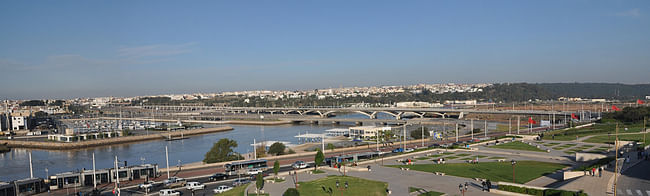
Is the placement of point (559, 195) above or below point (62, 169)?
above

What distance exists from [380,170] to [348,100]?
339 ft

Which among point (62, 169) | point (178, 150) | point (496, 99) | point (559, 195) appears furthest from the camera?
point (496, 99)

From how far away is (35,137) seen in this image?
52781 mm

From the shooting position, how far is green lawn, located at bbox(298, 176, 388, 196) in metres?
13.7

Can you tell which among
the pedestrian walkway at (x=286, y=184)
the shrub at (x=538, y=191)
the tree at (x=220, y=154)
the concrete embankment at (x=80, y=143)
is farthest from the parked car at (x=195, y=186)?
the concrete embankment at (x=80, y=143)

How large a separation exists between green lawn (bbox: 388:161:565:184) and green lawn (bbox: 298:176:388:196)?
133 inches

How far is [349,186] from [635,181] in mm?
7805

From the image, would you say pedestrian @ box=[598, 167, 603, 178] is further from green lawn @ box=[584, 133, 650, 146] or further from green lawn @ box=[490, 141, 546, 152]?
green lawn @ box=[584, 133, 650, 146]

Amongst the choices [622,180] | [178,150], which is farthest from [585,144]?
[178,150]

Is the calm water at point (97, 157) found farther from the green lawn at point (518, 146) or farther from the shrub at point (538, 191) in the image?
the shrub at point (538, 191)

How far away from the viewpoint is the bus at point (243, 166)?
20.0 meters

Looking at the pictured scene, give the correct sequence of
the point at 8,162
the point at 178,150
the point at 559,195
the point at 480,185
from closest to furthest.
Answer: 1. the point at 559,195
2. the point at 480,185
3. the point at 8,162
4. the point at 178,150

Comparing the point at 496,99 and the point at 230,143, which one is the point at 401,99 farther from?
the point at 230,143

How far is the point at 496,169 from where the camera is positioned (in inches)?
686
